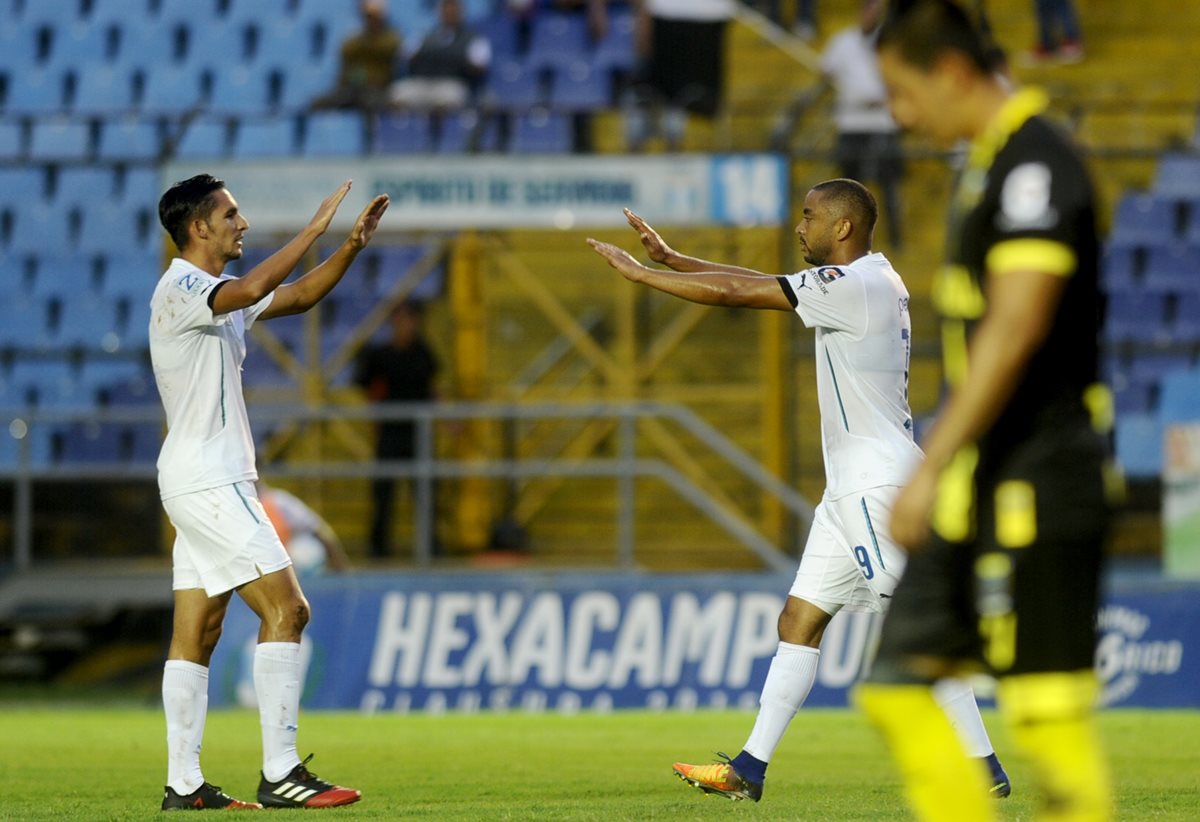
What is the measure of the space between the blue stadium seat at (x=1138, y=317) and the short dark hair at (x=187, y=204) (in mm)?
10981

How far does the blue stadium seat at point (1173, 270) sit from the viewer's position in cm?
1684

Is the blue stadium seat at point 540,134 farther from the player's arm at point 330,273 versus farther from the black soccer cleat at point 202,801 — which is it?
the black soccer cleat at point 202,801

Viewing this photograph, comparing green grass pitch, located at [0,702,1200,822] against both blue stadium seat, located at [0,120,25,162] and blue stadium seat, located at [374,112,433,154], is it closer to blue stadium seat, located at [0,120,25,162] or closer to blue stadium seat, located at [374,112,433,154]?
blue stadium seat, located at [374,112,433,154]

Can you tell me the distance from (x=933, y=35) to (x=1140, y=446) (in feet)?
38.6

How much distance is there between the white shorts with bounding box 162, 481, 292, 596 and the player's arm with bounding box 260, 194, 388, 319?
2.30 feet

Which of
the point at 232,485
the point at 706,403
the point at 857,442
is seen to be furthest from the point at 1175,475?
the point at 232,485

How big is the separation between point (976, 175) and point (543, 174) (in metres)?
11.7

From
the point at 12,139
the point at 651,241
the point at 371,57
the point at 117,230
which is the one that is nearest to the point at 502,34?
the point at 371,57

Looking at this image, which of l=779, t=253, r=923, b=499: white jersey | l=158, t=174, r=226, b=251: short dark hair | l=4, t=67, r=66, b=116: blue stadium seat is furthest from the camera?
l=4, t=67, r=66, b=116: blue stadium seat

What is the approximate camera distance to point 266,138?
57.7 feet

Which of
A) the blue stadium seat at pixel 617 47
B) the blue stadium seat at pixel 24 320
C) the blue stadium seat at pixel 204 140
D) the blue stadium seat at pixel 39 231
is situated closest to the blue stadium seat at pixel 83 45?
the blue stadium seat at pixel 39 231

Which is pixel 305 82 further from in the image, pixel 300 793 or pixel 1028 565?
pixel 1028 565

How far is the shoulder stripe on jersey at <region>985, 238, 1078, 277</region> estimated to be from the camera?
3.90 m

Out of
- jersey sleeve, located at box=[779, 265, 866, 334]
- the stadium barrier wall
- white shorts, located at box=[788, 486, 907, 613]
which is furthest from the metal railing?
jersey sleeve, located at box=[779, 265, 866, 334]
